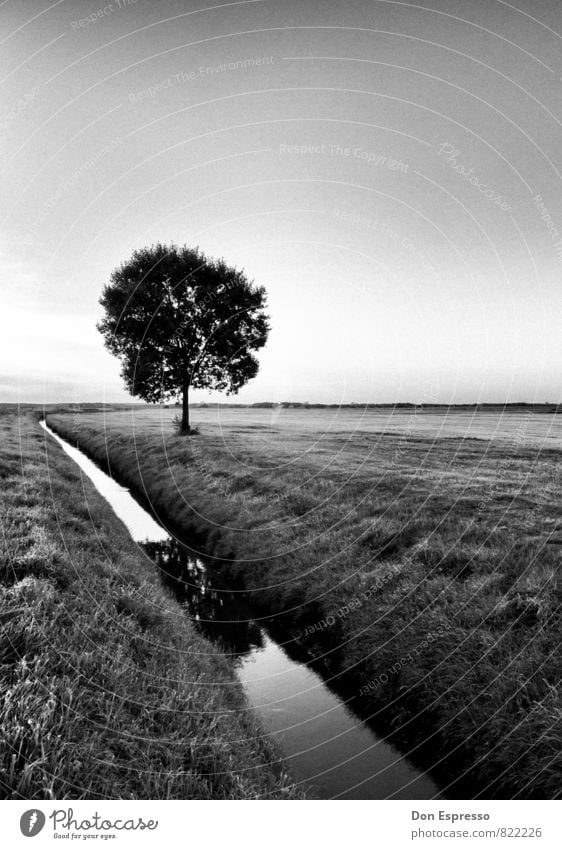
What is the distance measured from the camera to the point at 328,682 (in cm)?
891

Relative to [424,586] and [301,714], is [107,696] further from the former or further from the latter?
[424,586]

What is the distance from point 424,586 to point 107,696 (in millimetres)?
6947

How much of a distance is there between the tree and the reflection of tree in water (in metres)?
21.9

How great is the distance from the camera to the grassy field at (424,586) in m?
6.77

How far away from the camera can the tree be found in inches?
1353

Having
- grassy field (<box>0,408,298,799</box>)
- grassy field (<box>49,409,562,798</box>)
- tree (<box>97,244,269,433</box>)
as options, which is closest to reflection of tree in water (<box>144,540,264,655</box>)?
grassy field (<box>49,409,562,798</box>)

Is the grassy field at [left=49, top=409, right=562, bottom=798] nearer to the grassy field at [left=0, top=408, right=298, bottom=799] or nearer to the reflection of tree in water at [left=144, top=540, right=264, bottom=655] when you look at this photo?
the reflection of tree in water at [left=144, top=540, right=264, bottom=655]

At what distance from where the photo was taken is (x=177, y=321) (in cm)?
3428

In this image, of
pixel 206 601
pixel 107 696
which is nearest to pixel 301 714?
pixel 107 696

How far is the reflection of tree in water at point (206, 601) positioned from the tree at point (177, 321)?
864 inches

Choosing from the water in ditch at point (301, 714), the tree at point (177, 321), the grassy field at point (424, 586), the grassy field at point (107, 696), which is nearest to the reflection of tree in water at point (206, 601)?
the water in ditch at point (301, 714)
